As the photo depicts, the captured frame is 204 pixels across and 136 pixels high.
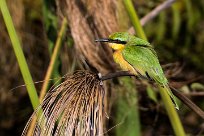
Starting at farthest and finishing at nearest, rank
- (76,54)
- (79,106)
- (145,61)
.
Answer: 1. (76,54)
2. (145,61)
3. (79,106)

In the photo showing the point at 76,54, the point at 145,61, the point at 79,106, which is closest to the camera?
the point at 79,106

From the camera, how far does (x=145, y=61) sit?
1.08m

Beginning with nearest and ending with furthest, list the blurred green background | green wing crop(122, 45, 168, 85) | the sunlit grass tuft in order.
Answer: the sunlit grass tuft
green wing crop(122, 45, 168, 85)
the blurred green background

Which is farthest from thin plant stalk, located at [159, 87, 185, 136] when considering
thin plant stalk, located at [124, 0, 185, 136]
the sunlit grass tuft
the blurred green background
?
the blurred green background

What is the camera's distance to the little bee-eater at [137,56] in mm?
1069

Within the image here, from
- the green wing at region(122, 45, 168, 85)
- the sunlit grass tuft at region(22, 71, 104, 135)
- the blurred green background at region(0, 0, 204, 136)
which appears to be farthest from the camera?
the blurred green background at region(0, 0, 204, 136)

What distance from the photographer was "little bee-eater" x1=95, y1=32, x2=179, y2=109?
1069 millimetres

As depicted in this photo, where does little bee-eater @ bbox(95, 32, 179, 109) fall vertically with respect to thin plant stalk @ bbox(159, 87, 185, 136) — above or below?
above

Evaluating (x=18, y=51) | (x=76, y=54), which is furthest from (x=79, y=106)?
(x=76, y=54)

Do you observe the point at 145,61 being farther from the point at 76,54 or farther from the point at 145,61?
the point at 76,54

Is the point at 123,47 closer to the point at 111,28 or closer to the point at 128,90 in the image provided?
the point at 111,28

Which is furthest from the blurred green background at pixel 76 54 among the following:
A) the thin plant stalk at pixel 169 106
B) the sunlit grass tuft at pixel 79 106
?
the sunlit grass tuft at pixel 79 106

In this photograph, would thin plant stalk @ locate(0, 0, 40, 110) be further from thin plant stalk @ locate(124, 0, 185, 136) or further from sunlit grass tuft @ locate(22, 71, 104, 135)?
thin plant stalk @ locate(124, 0, 185, 136)

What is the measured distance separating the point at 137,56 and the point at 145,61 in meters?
0.03
